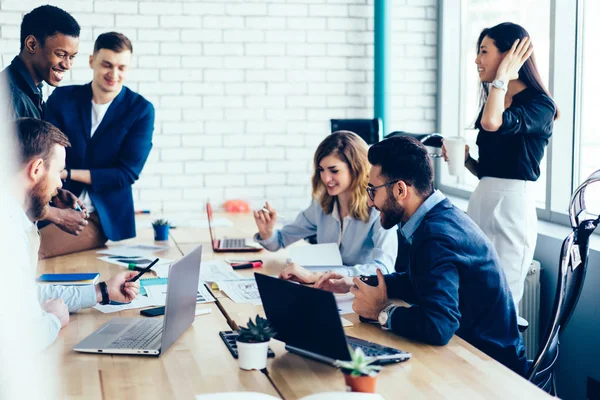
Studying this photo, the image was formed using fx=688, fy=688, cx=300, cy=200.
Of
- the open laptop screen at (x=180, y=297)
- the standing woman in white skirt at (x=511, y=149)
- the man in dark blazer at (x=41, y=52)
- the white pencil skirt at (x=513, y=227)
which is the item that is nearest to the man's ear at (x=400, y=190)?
the open laptop screen at (x=180, y=297)

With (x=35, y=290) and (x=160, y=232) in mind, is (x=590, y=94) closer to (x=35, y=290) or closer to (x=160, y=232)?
(x=160, y=232)

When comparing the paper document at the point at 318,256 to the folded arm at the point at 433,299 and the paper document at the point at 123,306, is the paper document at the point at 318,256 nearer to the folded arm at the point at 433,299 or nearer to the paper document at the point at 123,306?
the paper document at the point at 123,306

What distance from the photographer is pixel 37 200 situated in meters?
2.02

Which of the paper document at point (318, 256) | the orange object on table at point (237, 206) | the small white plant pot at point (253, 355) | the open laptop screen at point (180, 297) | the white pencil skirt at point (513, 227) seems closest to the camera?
the small white plant pot at point (253, 355)

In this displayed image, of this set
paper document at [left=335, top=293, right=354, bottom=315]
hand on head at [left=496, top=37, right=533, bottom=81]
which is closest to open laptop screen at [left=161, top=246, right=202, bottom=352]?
paper document at [left=335, top=293, right=354, bottom=315]

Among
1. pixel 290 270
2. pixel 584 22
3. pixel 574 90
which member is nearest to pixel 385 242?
pixel 290 270

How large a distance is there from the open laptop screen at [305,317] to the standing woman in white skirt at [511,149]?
57.7 inches

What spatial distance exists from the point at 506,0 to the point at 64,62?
2692 mm

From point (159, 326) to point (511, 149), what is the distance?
171 centimetres

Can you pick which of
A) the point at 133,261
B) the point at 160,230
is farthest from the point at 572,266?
the point at 160,230

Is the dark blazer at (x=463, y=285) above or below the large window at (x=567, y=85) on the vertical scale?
below

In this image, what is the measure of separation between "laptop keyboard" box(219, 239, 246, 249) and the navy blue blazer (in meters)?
0.51

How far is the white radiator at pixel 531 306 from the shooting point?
3.26m

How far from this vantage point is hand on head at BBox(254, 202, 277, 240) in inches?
127
